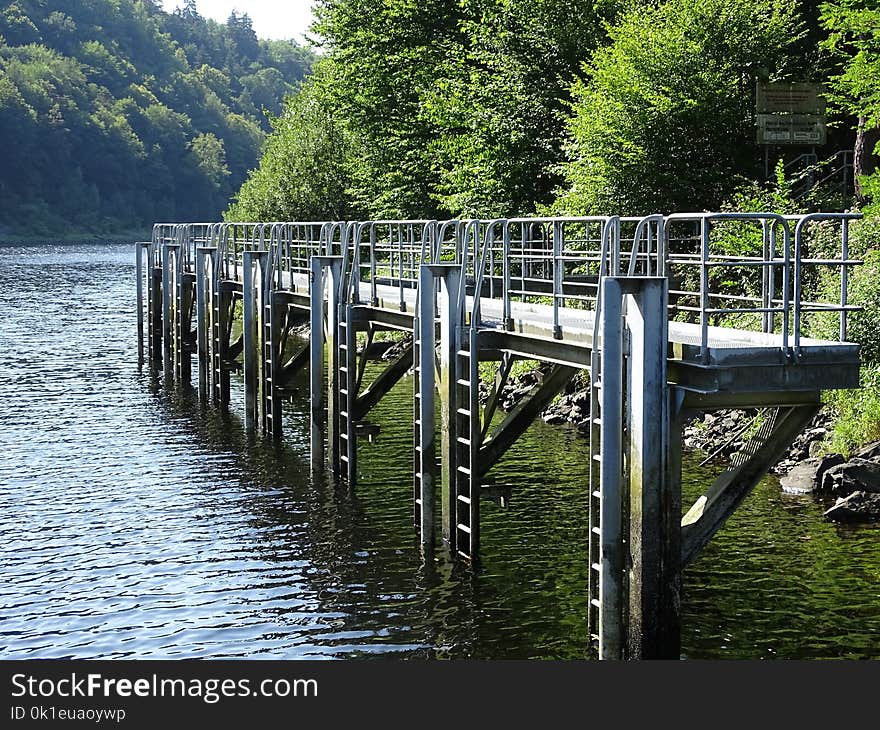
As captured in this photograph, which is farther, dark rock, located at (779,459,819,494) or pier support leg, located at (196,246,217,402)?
pier support leg, located at (196,246,217,402)

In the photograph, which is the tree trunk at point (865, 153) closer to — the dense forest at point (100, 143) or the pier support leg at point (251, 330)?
the pier support leg at point (251, 330)

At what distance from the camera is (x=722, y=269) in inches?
1067

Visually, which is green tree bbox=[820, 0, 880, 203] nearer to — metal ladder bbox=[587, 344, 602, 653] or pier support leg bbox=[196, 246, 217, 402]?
metal ladder bbox=[587, 344, 602, 653]

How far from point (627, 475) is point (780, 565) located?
525 centimetres

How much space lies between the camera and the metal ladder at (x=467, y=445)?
15.7 m

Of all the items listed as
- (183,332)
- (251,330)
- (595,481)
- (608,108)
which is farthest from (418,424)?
(183,332)

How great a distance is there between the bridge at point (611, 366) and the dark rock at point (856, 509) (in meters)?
2.44

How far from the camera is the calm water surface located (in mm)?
14195

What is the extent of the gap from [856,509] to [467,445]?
18.9 feet

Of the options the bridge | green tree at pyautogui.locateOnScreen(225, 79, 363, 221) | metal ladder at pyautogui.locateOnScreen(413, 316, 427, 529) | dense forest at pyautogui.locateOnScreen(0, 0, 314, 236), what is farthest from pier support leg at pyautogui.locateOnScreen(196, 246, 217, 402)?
dense forest at pyautogui.locateOnScreen(0, 0, 314, 236)

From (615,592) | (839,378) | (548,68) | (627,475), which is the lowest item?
(615,592)

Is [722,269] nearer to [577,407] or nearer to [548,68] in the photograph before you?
[577,407]

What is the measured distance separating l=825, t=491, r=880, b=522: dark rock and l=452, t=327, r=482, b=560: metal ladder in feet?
17.3

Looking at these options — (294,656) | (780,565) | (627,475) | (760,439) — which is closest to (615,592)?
(627,475)
